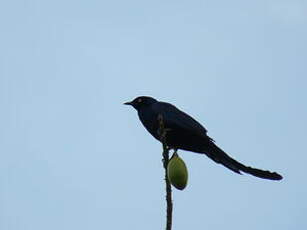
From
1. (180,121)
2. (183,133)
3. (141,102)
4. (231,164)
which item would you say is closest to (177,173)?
(231,164)

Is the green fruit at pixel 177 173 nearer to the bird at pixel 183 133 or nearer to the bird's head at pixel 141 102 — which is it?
the bird at pixel 183 133

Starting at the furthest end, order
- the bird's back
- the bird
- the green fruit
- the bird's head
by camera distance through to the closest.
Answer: the bird's head < the bird's back < the bird < the green fruit

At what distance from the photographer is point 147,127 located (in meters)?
6.61

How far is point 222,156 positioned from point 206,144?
→ 429 mm

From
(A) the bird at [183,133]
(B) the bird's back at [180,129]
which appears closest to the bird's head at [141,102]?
(A) the bird at [183,133]

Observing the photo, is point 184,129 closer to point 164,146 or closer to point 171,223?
point 164,146

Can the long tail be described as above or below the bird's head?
below

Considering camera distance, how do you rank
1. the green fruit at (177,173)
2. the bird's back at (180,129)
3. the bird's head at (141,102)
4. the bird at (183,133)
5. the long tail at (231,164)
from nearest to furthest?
the green fruit at (177,173) < the long tail at (231,164) < the bird at (183,133) < the bird's back at (180,129) < the bird's head at (141,102)

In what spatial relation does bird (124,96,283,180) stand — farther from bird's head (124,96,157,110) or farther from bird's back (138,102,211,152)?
bird's head (124,96,157,110)

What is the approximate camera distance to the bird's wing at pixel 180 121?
5.87 metres

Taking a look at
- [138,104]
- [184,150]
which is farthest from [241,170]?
[138,104]

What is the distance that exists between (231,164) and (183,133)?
1105mm

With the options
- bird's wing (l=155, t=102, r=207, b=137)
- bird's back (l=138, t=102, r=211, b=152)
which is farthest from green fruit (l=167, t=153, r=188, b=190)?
bird's wing (l=155, t=102, r=207, b=137)

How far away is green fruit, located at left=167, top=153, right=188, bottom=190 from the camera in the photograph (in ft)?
10.8
